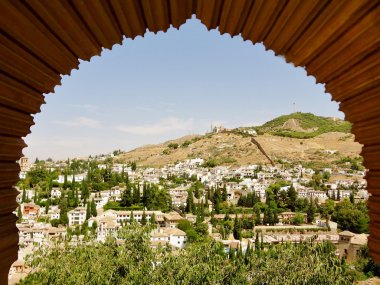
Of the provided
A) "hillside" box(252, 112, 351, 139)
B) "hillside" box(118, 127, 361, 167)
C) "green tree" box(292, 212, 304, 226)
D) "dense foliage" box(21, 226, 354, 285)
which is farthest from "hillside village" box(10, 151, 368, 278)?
"hillside" box(252, 112, 351, 139)

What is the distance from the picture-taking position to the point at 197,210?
166 feet

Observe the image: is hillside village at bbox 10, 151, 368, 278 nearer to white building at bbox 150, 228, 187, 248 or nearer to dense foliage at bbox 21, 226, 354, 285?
white building at bbox 150, 228, 187, 248

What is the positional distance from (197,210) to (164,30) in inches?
1948

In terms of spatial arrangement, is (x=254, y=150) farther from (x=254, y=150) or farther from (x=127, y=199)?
(x=127, y=199)

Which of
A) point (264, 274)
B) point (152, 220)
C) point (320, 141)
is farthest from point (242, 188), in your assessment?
point (320, 141)

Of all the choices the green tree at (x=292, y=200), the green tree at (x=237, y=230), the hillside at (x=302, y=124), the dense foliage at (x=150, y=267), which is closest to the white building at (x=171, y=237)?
the green tree at (x=237, y=230)

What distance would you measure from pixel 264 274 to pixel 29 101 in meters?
18.8

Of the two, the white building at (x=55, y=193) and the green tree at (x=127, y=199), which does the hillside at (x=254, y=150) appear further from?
the white building at (x=55, y=193)

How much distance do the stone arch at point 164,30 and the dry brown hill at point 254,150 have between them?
3635 inches

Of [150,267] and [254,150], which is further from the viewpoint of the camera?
[254,150]

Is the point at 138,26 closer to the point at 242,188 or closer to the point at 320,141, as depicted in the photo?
the point at 242,188

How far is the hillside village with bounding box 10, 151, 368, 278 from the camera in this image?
133ft

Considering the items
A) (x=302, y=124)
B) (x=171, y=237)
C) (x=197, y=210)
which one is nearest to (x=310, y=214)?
(x=197, y=210)

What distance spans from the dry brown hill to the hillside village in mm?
24747
